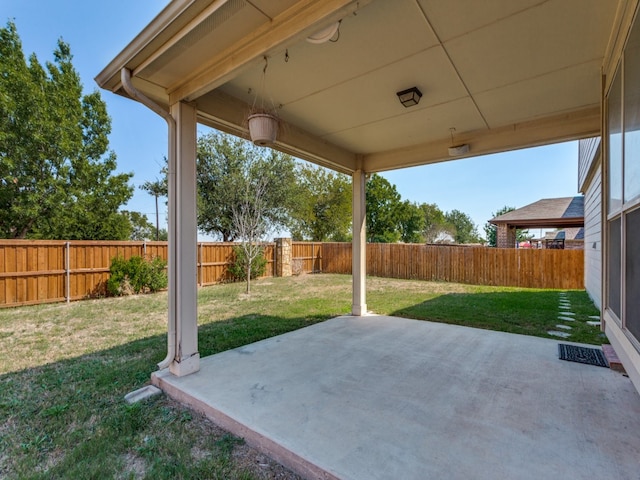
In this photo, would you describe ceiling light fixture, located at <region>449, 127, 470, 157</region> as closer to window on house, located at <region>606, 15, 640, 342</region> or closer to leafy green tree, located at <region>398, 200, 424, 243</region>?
window on house, located at <region>606, 15, 640, 342</region>

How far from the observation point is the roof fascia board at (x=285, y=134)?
2.94 meters

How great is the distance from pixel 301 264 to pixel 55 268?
7.89m

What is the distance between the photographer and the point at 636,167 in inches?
67.1

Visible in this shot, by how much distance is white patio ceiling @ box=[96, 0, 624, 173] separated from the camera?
1819mm

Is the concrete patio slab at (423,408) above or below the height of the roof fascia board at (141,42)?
below

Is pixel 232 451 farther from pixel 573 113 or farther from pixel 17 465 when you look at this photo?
pixel 573 113

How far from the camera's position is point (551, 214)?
12383mm

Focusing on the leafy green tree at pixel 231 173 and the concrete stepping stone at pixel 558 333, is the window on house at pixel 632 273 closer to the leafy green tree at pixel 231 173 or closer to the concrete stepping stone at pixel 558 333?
the concrete stepping stone at pixel 558 333

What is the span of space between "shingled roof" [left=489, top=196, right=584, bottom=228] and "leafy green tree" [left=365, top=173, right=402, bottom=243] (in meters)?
11.6

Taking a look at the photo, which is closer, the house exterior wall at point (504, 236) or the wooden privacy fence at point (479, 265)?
the wooden privacy fence at point (479, 265)

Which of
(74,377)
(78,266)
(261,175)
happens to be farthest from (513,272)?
(78,266)

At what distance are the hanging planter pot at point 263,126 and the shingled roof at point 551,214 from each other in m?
12.9

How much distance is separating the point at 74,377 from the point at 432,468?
122 inches

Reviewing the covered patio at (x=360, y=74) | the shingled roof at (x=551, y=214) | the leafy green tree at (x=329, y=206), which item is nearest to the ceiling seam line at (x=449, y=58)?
the covered patio at (x=360, y=74)
